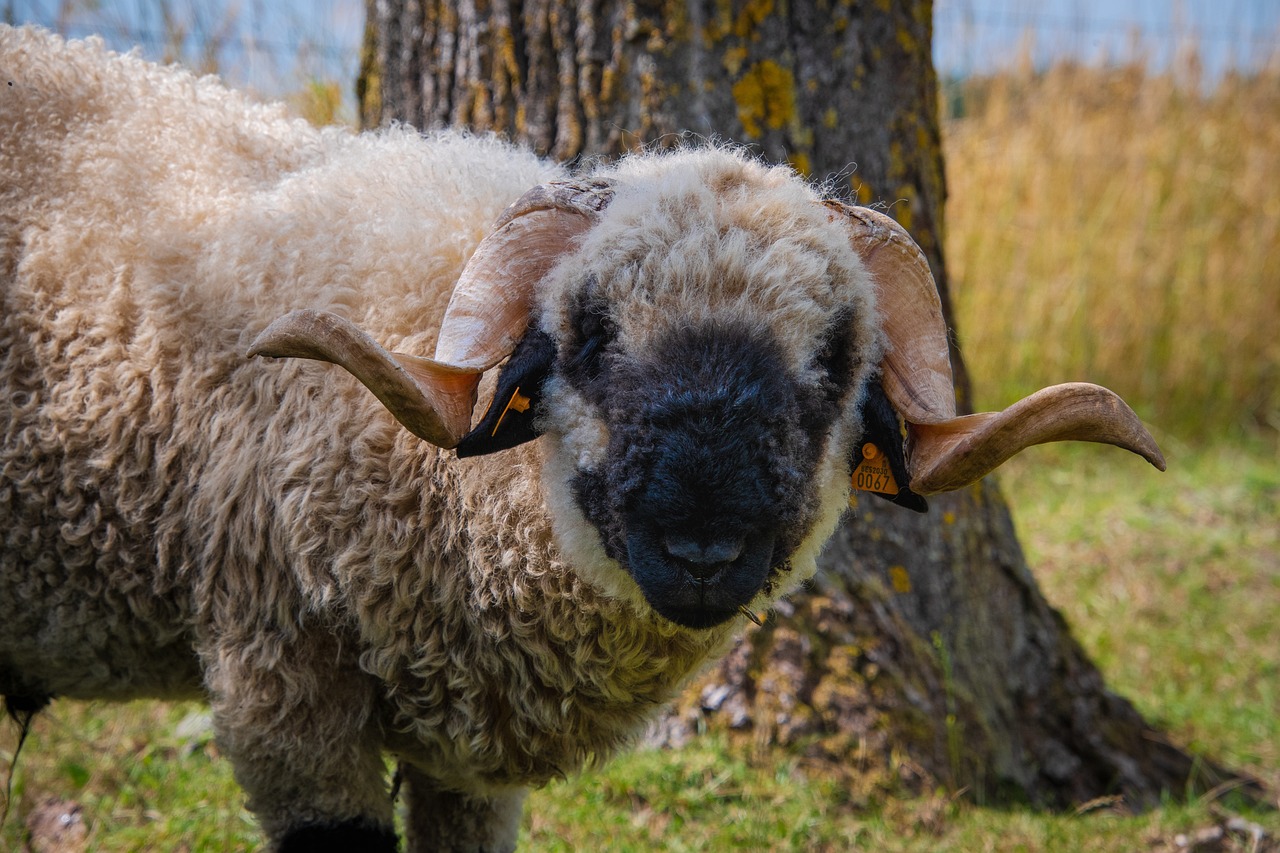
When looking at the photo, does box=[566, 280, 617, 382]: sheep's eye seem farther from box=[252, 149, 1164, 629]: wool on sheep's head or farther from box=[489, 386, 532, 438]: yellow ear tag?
box=[489, 386, 532, 438]: yellow ear tag

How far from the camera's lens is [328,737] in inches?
99.0

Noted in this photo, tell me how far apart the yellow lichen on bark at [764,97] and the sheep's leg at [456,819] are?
93.2 inches

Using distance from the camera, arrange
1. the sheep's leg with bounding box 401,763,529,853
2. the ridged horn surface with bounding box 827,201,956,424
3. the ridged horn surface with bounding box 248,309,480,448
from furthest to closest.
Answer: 1. the sheep's leg with bounding box 401,763,529,853
2. the ridged horn surface with bounding box 827,201,956,424
3. the ridged horn surface with bounding box 248,309,480,448

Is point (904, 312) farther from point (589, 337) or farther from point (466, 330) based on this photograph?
point (466, 330)

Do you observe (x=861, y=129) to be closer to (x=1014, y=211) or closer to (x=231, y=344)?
(x=231, y=344)

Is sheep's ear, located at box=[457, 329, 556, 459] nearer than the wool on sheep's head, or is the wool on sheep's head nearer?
the wool on sheep's head

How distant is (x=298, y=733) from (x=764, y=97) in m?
2.57

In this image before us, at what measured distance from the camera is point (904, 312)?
2.44m

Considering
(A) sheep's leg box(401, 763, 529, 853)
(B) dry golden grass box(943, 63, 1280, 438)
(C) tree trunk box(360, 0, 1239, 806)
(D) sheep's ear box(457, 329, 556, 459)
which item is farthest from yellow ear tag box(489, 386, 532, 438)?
(B) dry golden grass box(943, 63, 1280, 438)

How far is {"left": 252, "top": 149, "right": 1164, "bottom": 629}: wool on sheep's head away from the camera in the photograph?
2062 millimetres

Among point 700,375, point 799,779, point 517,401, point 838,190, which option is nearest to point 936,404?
point 700,375

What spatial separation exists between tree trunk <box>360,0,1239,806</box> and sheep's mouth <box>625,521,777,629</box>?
1.64 metres

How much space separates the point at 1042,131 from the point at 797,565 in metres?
8.16

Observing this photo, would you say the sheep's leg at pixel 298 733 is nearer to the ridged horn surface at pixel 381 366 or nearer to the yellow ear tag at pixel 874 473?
the ridged horn surface at pixel 381 366
